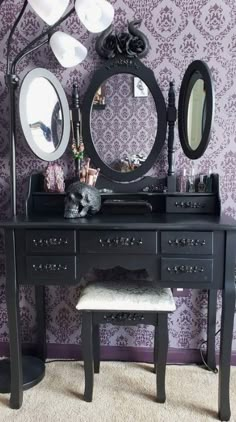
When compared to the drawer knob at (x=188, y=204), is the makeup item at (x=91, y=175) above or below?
above

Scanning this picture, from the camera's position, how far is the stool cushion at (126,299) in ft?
4.86

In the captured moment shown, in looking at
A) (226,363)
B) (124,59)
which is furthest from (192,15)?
(226,363)

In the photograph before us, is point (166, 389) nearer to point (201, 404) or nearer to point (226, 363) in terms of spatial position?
point (201, 404)

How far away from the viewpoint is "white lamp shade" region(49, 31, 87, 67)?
1.57 metres

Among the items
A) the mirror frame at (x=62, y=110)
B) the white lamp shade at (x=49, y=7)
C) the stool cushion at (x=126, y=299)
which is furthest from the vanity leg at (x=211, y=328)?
the white lamp shade at (x=49, y=7)

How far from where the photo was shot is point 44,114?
174 centimetres

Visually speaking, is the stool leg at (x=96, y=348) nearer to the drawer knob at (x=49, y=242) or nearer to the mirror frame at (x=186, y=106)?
the drawer knob at (x=49, y=242)

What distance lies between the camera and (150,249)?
56.0 inches

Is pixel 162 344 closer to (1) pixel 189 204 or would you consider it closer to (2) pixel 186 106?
(1) pixel 189 204

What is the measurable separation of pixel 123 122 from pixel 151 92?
203 mm

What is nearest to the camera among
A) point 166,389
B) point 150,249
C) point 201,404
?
point 150,249

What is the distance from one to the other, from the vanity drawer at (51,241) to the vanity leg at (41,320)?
48cm

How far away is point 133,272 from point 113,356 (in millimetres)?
495

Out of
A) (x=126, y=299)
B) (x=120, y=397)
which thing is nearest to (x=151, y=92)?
(x=126, y=299)
